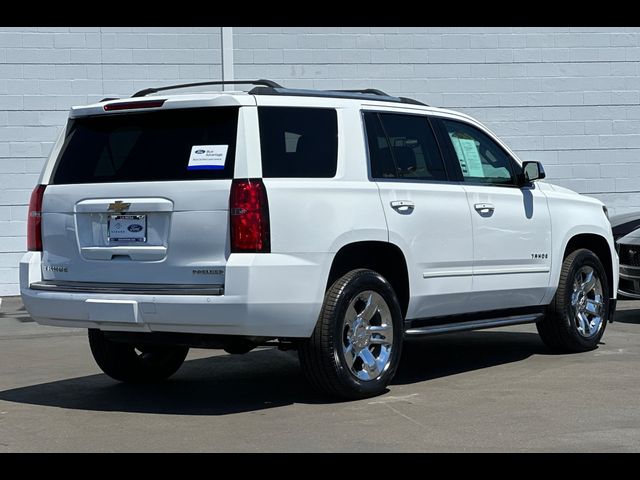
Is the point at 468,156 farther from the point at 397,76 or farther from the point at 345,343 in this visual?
the point at 397,76

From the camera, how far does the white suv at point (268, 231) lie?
686 cm

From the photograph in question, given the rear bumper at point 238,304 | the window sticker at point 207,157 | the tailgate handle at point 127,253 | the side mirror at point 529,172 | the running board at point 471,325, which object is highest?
the window sticker at point 207,157

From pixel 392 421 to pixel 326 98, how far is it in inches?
84.4

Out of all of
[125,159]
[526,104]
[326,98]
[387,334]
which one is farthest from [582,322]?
[526,104]

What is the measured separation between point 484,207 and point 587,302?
1705 millimetres

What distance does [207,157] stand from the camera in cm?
700

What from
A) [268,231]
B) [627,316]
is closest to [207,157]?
[268,231]

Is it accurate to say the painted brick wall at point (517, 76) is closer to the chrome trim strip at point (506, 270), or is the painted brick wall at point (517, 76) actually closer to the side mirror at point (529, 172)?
the side mirror at point (529, 172)

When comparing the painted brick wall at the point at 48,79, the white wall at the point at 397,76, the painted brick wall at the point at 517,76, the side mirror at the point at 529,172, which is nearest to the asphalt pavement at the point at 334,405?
the side mirror at the point at 529,172

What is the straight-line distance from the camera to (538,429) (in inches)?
252

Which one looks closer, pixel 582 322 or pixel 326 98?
pixel 326 98

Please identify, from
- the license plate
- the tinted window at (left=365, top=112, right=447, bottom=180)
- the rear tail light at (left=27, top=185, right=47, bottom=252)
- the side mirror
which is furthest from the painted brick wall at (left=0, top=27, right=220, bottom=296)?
the license plate

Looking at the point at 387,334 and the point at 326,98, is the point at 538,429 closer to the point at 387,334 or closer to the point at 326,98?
the point at 387,334

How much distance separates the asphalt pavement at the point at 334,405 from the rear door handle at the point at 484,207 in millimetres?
1177
